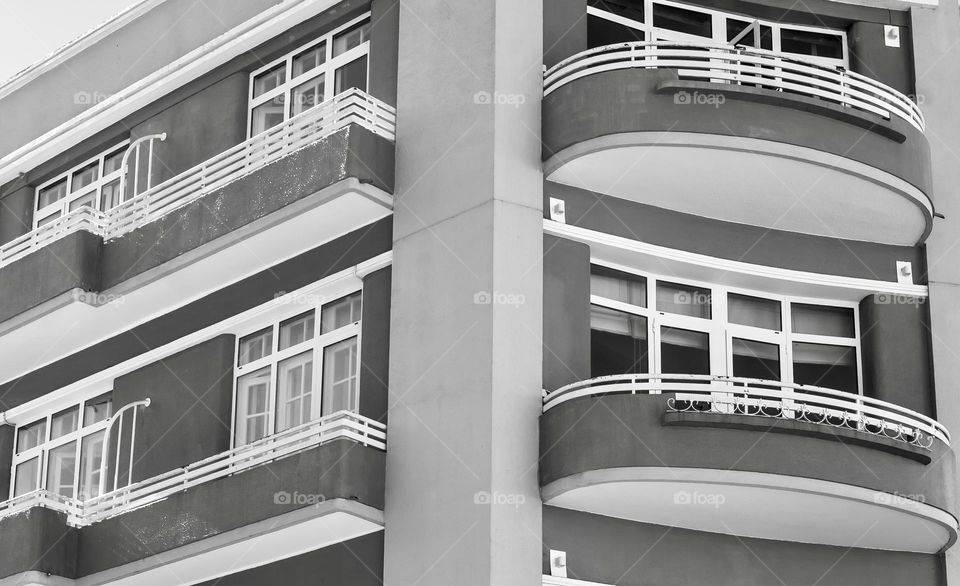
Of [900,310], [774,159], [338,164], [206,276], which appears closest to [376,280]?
[338,164]

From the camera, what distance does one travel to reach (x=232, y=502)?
1816cm

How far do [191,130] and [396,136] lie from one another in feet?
14.5

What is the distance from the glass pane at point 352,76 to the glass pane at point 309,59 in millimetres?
471

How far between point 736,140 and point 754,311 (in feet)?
7.82

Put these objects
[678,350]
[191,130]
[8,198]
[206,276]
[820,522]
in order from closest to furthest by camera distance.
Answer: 1. [820,522]
2. [678,350]
3. [206,276]
4. [191,130]
5. [8,198]

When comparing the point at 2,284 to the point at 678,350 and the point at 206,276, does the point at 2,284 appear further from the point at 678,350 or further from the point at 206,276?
the point at 678,350

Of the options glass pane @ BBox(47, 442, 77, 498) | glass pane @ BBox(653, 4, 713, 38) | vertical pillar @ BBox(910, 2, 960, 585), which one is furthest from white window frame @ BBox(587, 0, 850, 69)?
glass pane @ BBox(47, 442, 77, 498)

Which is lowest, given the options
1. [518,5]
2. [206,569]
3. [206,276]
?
[206,569]

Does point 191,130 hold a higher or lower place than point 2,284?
higher

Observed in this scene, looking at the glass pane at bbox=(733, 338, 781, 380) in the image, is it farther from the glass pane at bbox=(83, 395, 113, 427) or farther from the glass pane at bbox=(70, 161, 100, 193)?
the glass pane at bbox=(70, 161, 100, 193)

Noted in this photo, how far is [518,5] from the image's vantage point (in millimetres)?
18969

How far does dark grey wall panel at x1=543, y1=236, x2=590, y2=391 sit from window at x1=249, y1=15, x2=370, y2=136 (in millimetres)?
3982

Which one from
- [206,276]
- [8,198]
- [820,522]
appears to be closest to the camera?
[820,522]

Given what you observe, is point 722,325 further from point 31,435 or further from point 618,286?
point 31,435
